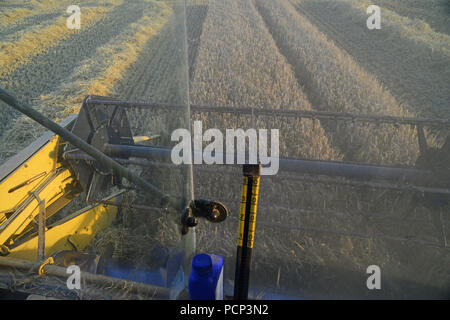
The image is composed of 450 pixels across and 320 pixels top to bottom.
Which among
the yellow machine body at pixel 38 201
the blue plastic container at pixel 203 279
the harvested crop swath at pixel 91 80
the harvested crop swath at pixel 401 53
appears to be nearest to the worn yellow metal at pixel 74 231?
the yellow machine body at pixel 38 201

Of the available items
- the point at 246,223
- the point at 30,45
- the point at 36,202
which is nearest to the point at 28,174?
the point at 36,202

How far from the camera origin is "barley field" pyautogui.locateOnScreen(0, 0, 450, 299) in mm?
2477

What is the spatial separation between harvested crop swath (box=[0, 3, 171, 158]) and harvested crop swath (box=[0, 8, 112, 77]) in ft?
7.41

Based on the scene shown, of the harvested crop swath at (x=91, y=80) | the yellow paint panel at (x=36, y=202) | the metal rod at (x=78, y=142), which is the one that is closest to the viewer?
the metal rod at (x=78, y=142)

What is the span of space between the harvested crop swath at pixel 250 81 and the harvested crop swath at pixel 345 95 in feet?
1.40

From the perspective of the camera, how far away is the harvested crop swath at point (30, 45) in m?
8.86

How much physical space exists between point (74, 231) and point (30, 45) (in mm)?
10299

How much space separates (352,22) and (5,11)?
17.2m

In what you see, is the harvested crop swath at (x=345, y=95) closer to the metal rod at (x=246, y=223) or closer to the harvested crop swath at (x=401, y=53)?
the harvested crop swath at (x=401, y=53)

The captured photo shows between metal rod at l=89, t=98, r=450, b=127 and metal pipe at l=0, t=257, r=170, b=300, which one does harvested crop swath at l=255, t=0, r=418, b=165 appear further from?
metal pipe at l=0, t=257, r=170, b=300

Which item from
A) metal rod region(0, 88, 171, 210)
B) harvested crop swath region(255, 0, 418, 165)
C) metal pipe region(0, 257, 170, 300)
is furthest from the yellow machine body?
harvested crop swath region(255, 0, 418, 165)
